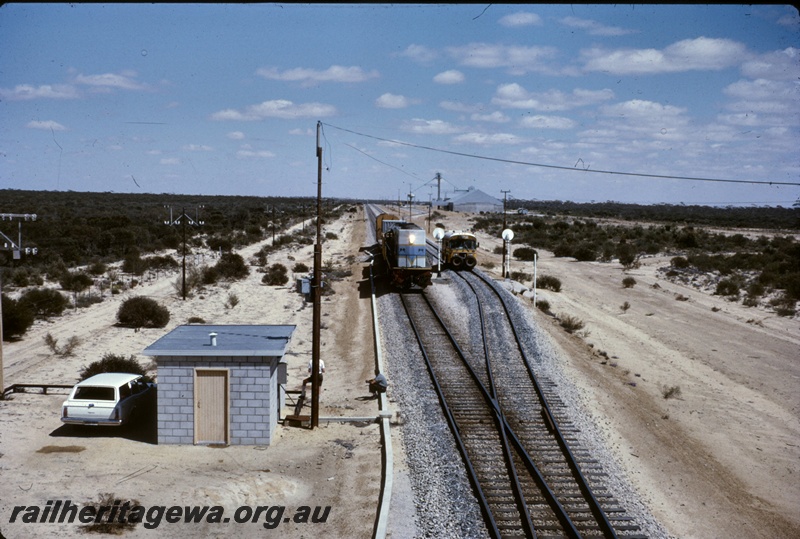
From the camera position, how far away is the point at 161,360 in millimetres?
14891

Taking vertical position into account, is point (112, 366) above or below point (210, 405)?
below

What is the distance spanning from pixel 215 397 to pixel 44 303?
18.4 m

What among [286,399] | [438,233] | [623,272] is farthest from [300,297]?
[623,272]

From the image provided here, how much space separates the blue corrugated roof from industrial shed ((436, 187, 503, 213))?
14501cm

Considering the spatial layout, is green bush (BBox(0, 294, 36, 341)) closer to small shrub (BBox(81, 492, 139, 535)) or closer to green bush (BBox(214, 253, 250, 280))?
small shrub (BBox(81, 492, 139, 535))

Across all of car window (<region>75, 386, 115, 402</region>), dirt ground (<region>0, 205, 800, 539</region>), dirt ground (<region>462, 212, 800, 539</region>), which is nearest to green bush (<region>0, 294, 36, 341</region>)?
dirt ground (<region>0, 205, 800, 539</region>)

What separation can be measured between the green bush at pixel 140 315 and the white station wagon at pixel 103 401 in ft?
38.3

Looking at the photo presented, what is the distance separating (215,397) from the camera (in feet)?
49.5

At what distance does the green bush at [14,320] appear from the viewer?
2409 centimetres

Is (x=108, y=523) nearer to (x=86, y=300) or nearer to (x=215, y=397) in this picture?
(x=215, y=397)

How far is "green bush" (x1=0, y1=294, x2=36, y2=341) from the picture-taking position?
949 inches

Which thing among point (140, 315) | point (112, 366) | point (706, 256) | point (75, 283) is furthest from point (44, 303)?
point (706, 256)

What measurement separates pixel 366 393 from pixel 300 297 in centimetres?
1781

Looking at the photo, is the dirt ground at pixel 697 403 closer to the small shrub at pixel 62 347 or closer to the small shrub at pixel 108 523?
the small shrub at pixel 108 523
